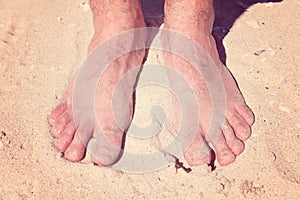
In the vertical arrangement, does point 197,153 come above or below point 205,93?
below

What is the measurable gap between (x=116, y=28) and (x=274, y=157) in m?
0.84

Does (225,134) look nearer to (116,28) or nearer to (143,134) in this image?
(143,134)

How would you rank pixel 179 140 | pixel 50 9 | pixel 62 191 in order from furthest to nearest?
pixel 50 9
pixel 179 140
pixel 62 191

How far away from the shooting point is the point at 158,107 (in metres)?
1.96

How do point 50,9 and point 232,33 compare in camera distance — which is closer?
point 232,33

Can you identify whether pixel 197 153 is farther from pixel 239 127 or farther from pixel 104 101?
pixel 104 101

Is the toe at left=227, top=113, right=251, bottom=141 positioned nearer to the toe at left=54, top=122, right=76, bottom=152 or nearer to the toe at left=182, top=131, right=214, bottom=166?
the toe at left=182, top=131, right=214, bottom=166

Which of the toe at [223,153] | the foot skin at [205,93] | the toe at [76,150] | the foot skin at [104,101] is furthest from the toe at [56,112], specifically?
the toe at [223,153]

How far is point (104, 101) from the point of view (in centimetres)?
187

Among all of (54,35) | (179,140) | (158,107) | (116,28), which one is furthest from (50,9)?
(179,140)

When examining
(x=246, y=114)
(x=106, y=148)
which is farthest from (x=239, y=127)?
(x=106, y=148)

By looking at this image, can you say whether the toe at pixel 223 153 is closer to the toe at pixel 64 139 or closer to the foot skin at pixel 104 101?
the foot skin at pixel 104 101

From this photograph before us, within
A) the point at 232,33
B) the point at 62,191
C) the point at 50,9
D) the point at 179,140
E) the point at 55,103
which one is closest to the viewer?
the point at 62,191

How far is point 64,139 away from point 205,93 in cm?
60
